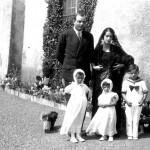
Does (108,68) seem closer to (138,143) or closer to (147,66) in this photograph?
(138,143)

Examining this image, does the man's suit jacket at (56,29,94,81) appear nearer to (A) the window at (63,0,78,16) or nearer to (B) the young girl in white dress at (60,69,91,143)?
(B) the young girl in white dress at (60,69,91,143)

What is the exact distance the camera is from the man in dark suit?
16.8 ft

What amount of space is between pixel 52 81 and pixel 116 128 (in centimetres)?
492

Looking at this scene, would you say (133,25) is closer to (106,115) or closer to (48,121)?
(106,115)

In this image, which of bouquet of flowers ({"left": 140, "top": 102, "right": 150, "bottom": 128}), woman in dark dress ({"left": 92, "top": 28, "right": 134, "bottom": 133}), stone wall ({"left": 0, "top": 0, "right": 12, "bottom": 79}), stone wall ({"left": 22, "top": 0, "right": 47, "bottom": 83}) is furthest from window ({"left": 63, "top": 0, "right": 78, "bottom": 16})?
bouquet of flowers ({"left": 140, "top": 102, "right": 150, "bottom": 128})

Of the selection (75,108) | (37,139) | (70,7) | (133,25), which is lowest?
(37,139)

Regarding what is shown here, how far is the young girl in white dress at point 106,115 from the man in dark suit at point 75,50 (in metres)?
0.45

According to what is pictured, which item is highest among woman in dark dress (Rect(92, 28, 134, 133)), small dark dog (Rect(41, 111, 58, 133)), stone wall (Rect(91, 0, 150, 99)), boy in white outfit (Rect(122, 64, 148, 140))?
stone wall (Rect(91, 0, 150, 99))

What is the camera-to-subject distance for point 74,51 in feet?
16.8

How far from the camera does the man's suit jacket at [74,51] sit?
5.11 m

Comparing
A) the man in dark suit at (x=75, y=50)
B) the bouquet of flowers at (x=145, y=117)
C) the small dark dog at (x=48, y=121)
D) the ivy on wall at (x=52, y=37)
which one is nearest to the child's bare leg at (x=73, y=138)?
the small dark dog at (x=48, y=121)

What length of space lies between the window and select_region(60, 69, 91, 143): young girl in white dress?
521cm

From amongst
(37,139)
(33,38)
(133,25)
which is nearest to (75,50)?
(37,139)

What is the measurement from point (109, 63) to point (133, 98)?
2.35 ft
